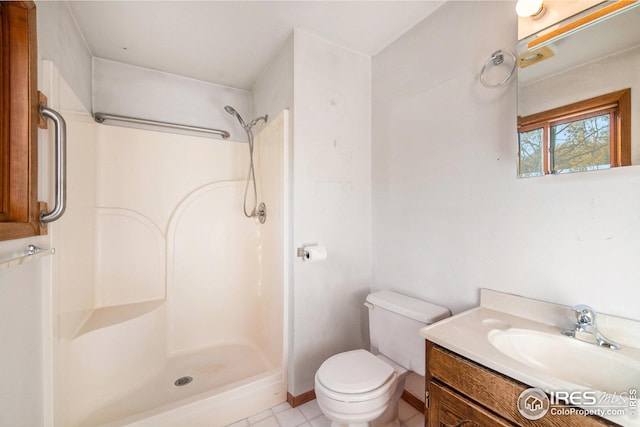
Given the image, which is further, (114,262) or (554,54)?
(114,262)

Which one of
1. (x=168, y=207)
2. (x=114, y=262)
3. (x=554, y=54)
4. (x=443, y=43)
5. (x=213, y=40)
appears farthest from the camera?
(x=168, y=207)

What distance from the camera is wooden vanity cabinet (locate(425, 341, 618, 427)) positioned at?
0.76 metres

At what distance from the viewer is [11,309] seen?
35.1 inches

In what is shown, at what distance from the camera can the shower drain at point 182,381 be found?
1888 millimetres

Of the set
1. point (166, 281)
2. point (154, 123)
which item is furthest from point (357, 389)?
point (154, 123)

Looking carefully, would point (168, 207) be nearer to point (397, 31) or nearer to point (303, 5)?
point (303, 5)

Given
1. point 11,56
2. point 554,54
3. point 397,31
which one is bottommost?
point 11,56

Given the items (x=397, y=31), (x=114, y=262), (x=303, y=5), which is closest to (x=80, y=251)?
(x=114, y=262)

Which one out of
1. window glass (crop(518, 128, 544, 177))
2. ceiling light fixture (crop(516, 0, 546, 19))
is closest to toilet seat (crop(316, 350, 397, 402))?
window glass (crop(518, 128, 544, 177))

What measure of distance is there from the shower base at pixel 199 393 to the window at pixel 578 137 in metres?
1.90

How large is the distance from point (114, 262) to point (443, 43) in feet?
9.07

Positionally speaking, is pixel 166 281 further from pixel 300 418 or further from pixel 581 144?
pixel 581 144

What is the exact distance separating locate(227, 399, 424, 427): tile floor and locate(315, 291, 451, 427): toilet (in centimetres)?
15

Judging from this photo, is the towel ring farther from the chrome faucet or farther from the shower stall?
the shower stall
